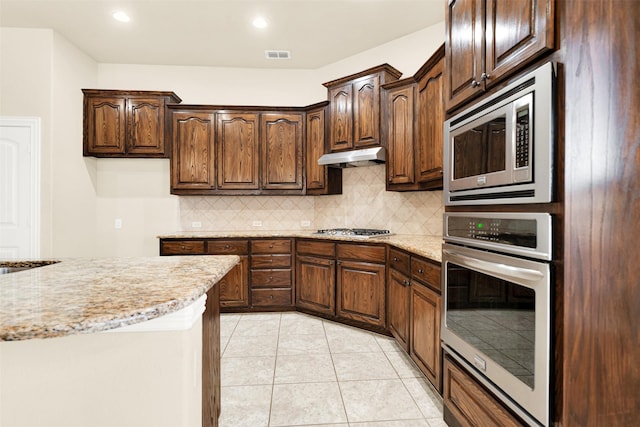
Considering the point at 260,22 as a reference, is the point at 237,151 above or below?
below

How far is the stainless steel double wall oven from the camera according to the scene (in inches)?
40.4

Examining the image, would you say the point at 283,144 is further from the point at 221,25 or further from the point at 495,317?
the point at 495,317

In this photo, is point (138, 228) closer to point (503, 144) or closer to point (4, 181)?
point (4, 181)

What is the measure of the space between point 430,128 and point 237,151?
7.69 ft

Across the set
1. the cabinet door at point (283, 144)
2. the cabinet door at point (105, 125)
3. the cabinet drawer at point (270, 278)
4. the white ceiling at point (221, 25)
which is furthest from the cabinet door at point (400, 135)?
the cabinet door at point (105, 125)

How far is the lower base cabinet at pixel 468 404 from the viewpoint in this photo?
4.13 feet

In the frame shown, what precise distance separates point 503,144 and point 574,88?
29 centimetres

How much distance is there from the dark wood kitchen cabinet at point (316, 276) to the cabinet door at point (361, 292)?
108 mm

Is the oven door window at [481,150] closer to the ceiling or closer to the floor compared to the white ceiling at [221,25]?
closer to the floor

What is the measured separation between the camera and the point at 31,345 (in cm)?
90

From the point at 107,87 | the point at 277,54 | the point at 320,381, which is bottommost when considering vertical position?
the point at 320,381

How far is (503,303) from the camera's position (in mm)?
1254

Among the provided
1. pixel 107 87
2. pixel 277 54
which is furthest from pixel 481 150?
pixel 107 87

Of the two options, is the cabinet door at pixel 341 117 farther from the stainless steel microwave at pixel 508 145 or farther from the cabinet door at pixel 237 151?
the stainless steel microwave at pixel 508 145
